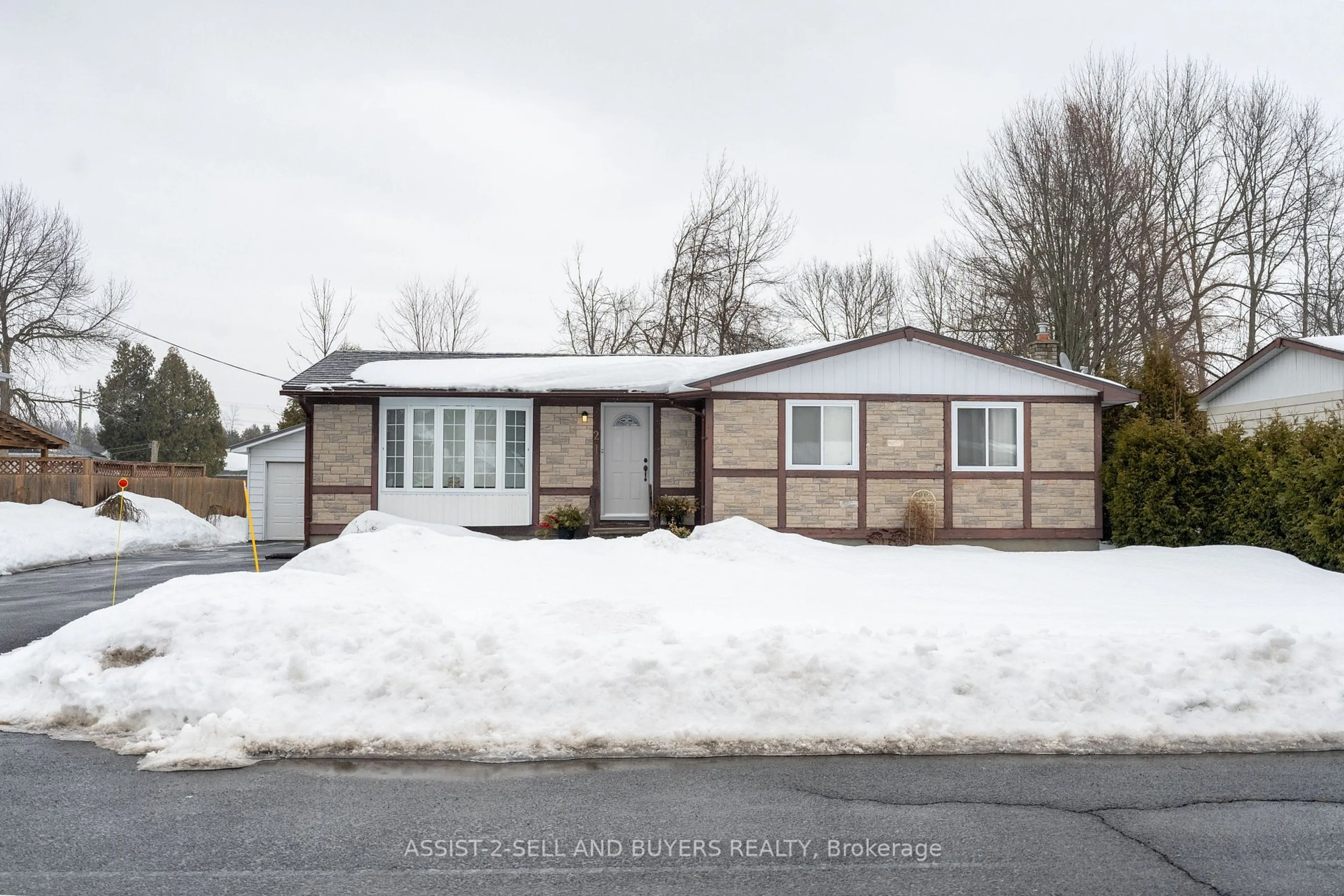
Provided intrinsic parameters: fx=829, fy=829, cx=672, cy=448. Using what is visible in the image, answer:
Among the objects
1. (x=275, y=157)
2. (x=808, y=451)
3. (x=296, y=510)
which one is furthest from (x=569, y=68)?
(x=296, y=510)

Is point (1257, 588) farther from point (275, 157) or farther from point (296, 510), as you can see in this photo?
point (275, 157)

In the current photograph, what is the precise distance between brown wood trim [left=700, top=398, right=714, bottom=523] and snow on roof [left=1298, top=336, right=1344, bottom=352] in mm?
10688

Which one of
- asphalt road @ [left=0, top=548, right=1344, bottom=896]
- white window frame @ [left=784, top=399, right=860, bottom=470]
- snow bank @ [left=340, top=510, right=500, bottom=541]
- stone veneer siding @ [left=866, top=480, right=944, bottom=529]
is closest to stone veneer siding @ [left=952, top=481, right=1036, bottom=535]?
stone veneer siding @ [left=866, top=480, right=944, bottom=529]

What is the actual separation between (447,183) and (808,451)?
15.0 m

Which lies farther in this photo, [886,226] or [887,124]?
[886,226]

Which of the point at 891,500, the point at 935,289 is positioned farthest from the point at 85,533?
the point at 935,289

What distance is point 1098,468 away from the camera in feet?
47.8

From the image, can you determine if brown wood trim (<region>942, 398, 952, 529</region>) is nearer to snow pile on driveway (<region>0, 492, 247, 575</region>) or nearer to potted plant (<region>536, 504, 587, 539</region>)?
potted plant (<region>536, 504, 587, 539</region>)

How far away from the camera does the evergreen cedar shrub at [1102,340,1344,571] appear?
10.6 metres

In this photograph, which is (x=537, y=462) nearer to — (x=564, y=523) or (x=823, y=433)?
(x=564, y=523)

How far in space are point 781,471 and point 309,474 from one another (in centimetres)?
842

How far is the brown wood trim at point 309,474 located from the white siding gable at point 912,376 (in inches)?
320

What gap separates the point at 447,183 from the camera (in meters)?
23.8

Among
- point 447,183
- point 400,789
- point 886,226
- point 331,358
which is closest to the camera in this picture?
point 400,789
